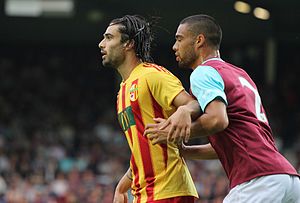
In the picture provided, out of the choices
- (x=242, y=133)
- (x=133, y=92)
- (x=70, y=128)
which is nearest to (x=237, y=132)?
(x=242, y=133)

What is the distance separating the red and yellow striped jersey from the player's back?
52 centimetres

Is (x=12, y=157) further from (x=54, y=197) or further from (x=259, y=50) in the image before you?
(x=259, y=50)

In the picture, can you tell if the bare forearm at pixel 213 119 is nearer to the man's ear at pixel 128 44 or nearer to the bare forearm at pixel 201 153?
the bare forearm at pixel 201 153

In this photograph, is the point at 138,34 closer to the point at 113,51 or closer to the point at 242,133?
the point at 113,51

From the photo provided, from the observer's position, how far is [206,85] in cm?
461

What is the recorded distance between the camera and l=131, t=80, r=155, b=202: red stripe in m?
5.31

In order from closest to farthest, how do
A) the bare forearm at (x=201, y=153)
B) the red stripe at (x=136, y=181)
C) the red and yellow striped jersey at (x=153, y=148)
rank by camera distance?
the red and yellow striped jersey at (x=153, y=148) < the red stripe at (x=136, y=181) < the bare forearm at (x=201, y=153)

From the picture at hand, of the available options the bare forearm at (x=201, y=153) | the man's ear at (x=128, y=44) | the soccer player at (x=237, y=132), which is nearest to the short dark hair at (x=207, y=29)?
the soccer player at (x=237, y=132)

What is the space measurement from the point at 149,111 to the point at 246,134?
2.71 feet

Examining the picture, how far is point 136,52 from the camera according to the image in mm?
5668

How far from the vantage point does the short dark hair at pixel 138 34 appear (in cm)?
566

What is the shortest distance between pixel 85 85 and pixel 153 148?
703 inches

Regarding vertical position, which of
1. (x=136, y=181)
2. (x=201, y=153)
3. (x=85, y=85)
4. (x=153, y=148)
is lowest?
(x=85, y=85)

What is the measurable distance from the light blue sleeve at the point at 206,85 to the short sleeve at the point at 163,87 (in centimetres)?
42
